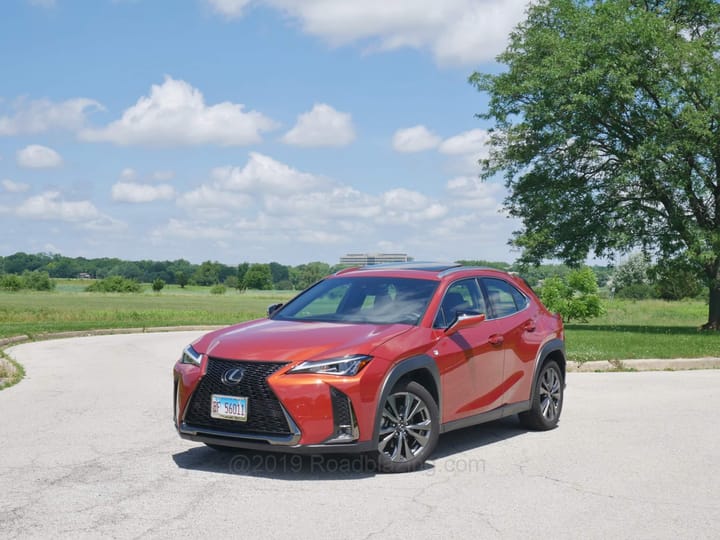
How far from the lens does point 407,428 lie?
7195 mm

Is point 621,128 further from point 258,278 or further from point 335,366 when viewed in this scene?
point 258,278

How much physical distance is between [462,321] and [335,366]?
1437 mm

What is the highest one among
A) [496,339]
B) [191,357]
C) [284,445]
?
[496,339]

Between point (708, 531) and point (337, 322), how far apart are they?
11.1ft

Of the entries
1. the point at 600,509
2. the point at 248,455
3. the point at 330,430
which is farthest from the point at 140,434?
the point at 600,509

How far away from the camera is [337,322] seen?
25.2ft

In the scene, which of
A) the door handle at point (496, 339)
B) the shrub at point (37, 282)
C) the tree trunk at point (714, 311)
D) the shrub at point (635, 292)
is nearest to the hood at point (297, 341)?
the door handle at point (496, 339)

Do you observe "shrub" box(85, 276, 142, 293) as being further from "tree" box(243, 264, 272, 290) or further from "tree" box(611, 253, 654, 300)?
"tree" box(611, 253, 654, 300)

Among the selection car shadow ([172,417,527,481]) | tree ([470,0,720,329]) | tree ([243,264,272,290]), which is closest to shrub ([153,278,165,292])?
tree ([243,264,272,290])

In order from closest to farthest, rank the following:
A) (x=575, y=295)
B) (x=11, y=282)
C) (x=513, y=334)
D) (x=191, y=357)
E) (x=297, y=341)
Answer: (x=297, y=341)
(x=191, y=357)
(x=513, y=334)
(x=575, y=295)
(x=11, y=282)

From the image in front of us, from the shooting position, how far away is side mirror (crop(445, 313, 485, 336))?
7675mm

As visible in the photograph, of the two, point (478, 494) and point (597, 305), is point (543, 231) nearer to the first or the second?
point (597, 305)

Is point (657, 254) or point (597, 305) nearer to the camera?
point (657, 254)

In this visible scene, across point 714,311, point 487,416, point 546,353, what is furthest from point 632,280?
point 487,416
